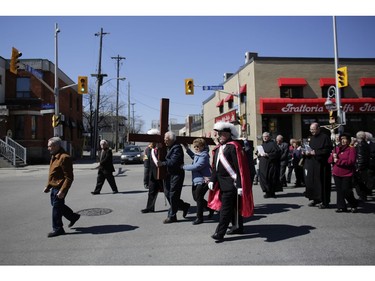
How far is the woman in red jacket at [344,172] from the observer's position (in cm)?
650

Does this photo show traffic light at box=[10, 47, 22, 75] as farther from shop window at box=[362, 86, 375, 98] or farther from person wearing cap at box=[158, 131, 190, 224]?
shop window at box=[362, 86, 375, 98]

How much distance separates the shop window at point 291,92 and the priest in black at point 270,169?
17039 millimetres

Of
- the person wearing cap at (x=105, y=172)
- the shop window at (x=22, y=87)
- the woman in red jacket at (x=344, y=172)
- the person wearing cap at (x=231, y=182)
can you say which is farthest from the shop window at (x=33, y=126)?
the woman in red jacket at (x=344, y=172)

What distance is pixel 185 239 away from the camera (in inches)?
194

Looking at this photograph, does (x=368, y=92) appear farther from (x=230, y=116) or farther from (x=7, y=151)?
(x=7, y=151)

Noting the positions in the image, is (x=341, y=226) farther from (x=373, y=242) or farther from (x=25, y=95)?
(x=25, y=95)

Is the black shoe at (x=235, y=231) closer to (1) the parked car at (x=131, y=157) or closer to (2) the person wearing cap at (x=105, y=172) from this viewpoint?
(2) the person wearing cap at (x=105, y=172)

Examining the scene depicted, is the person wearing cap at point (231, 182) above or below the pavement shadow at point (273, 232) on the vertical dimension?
above

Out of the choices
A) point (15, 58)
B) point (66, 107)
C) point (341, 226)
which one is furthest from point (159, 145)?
point (66, 107)

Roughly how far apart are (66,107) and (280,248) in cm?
3170

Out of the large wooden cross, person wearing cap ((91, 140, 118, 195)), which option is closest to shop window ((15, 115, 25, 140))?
person wearing cap ((91, 140, 118, 195))

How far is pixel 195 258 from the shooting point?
4.08 meters

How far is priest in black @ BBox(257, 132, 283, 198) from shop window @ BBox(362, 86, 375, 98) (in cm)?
2079

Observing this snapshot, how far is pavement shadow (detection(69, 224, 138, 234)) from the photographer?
18.1ft
